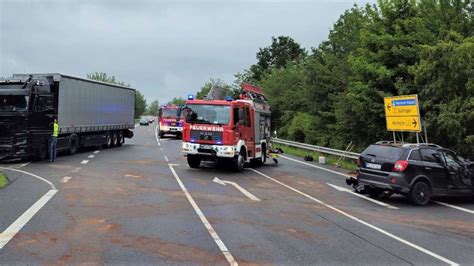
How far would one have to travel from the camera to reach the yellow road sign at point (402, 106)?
19.2 metres

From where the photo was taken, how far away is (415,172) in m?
14.1

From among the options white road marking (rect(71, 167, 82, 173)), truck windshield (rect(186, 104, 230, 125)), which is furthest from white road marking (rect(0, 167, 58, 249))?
truck windshield (rect(186, 104, 230, 125))

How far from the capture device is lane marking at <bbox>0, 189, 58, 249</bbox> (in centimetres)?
806

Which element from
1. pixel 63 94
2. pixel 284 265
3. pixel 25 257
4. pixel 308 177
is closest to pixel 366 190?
pixel 308 177

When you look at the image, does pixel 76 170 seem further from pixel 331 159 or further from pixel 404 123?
pixel 331 159

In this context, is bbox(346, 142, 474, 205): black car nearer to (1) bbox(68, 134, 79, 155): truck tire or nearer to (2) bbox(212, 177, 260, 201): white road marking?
(2) bbox(212, 177, 260, 201): white road marking

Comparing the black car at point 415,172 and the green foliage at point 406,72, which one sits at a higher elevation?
the green foliage at point 406,72

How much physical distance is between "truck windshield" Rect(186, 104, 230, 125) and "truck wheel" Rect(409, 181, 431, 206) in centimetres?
789

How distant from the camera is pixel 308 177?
1970 centimetres

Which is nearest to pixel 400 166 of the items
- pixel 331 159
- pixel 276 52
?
pixel 331 159

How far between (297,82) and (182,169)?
3613 centimetres

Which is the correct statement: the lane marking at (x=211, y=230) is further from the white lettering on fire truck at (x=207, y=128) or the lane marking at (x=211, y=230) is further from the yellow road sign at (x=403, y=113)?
the yellow road sign at (x=403, y=113)

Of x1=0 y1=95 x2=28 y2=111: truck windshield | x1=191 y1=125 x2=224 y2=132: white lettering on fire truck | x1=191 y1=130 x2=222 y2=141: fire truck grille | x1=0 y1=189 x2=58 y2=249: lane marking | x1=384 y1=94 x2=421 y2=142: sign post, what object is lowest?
x1=0 y1=189 x2=58 y2=249: lane marking

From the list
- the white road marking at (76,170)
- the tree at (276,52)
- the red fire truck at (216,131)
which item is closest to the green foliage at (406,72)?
the red fire truck at (216,131)
